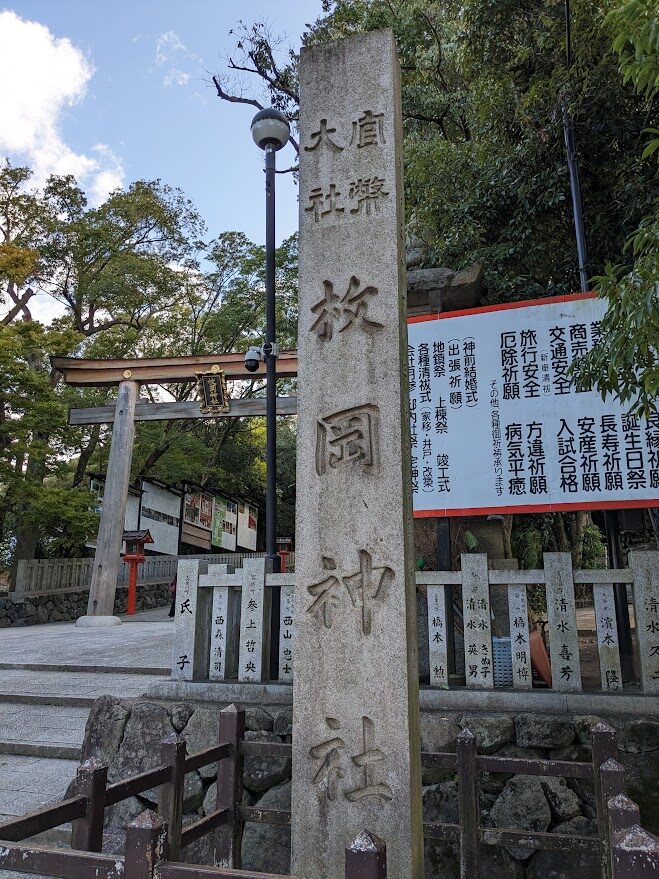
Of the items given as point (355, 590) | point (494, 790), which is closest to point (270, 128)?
point (355, 590)

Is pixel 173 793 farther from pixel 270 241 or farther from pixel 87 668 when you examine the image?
pixel 87 668

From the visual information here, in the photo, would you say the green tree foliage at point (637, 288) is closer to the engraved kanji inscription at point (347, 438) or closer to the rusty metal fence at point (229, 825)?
the engraved kanji inscription at point (347, 438)

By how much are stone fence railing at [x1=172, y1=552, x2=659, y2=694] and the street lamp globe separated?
4059mm

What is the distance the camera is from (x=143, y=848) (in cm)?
174

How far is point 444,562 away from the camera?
5.86 meters

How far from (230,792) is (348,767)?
0.90 m

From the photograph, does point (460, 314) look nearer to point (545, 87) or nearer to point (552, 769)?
point (545, 87)

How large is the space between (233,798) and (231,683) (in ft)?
5.04

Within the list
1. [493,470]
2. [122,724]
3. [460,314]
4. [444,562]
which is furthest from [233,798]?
A: [460,314]

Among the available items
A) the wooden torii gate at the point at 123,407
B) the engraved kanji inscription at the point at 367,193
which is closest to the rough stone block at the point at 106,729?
the engraved kanji inscription at the point at 367,193

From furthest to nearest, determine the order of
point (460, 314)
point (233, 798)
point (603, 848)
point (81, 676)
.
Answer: point (81, 676)
point (460, 314)
point (233, 798)
point (603, 848)

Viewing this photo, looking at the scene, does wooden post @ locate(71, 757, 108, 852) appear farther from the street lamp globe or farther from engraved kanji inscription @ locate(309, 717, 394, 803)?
the street lamp globe

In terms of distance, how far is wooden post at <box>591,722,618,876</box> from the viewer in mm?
2840

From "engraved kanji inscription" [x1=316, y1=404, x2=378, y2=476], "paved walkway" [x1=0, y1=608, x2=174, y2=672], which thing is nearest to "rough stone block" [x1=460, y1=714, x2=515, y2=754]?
"engraved kanji inscription" [x1=316, y1=404, x2=378, y2=476]
